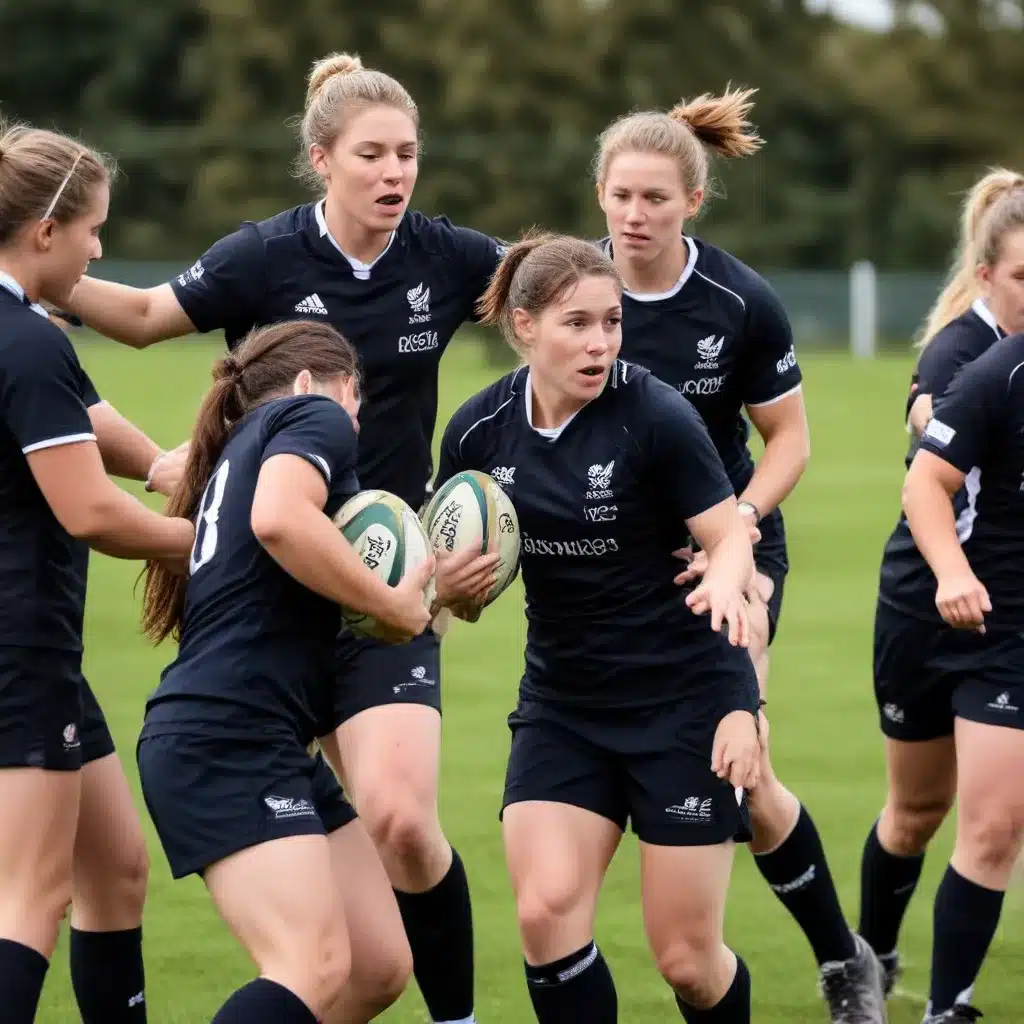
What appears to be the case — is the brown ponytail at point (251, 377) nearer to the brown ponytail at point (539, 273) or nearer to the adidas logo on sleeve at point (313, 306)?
the brown ponytail at point (539, 273)

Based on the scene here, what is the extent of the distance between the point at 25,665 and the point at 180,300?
4.69ft

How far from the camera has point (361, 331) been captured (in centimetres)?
516

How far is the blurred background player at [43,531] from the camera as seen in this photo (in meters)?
3.95

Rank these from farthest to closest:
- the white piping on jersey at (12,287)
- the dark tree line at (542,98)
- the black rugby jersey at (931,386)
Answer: the dark tree line at (542,98)
the black rugby jersey at (931,386)
the white piping on jersey at (12,287)

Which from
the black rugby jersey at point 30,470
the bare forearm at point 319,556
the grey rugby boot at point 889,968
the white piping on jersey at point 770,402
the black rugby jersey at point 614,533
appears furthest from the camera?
the grey rugby boot at point 889,968

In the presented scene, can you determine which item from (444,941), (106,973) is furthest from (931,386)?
(106,973)

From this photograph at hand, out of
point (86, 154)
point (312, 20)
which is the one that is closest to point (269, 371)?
point (86, 154)

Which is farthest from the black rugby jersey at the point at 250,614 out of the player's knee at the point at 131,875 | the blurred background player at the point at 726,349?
the blurred background player at the point at 726,349

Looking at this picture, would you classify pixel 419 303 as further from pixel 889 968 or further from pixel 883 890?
pixel 889 968

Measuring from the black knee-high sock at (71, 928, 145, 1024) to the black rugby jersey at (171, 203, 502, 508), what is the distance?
1333mm

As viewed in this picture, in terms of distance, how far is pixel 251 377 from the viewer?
4.20 metres

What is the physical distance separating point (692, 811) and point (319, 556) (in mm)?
1137

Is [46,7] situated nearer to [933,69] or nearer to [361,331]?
[933,69]

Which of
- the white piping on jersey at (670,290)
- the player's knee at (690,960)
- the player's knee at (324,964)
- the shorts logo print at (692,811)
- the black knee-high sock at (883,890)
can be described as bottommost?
the black knee-high sock at (883,890)
